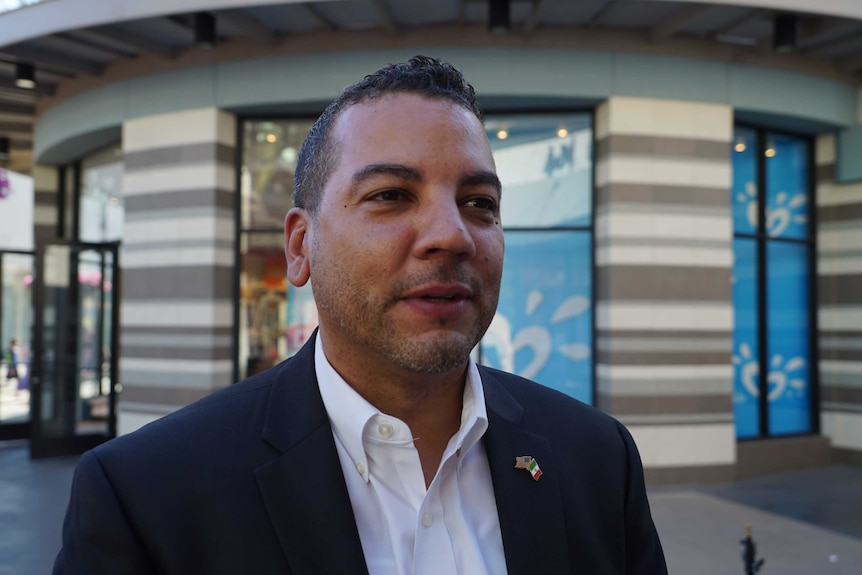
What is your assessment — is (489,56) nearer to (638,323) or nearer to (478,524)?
(638,323)

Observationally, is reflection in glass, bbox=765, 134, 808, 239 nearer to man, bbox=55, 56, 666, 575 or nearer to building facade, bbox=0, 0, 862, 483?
building facade, bbox=0, 0, 862, 483

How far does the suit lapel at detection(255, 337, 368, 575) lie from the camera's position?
1.41 metres

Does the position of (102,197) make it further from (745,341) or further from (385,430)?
(385,430)

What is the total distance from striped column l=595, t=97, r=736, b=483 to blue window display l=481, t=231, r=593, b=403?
225 millimetres

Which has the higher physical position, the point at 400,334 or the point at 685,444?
the point at 400,334

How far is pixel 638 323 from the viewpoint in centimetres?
843

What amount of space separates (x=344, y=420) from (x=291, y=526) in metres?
0.27

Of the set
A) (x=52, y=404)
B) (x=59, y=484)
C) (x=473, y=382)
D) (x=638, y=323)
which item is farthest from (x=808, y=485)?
(x=52, y=404)

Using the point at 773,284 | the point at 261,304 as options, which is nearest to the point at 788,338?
the point at 773,284

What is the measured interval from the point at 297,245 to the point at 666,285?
24.3 ft

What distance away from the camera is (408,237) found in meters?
1.50

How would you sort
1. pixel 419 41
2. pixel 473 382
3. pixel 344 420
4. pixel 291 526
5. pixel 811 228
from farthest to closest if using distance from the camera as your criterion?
pixel 811 228 < pixel 419 41 < pixel 473 382 < pixel 344 420 < pixel 291 526

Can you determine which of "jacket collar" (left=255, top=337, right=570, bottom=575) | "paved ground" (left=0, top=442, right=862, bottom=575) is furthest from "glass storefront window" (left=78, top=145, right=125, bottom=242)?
"jacket collar" (left=255, top=337, right=570, bottom=575)

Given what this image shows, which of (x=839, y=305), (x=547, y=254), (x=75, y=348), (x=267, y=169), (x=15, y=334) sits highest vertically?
(x=267, y=169)
